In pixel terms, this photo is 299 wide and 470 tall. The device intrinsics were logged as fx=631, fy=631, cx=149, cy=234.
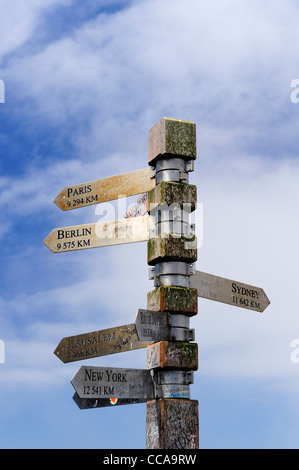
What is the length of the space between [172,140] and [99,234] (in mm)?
1464

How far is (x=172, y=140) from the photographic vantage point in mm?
7707

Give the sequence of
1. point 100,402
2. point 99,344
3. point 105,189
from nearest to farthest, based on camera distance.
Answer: point 100,402 < point 99,344 < point 105,189

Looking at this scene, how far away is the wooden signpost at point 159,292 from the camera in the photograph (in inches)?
273

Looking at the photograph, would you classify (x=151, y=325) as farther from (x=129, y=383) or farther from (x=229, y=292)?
(x=229, y=292)

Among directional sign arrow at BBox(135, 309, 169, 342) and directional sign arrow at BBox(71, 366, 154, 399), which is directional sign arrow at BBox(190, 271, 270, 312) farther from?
directional sign arrow at BBox(71, 366, 154, 399)

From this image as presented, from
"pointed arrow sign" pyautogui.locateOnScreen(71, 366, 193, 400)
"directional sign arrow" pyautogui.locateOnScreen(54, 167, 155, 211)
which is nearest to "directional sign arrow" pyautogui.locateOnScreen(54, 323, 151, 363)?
"pointed arrow sign" pyautogui.locateOnScreen(71, 366, 193, 400)

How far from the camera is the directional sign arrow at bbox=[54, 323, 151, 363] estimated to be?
7.07 metres

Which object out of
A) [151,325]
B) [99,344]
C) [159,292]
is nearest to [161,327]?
[151,325]

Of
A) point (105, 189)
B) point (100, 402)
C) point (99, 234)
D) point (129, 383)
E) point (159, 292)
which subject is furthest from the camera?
point (105, 189)

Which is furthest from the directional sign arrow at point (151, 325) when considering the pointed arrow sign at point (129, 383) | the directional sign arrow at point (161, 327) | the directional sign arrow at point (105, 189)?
the directional sign arrow at point (105, 189)

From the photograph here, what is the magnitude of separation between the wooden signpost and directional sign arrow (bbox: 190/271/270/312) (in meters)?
0.01

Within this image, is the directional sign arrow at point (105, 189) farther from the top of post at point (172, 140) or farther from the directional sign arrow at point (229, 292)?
the directional sign arrow at point (229, 292)

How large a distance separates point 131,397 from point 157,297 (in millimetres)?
1182
